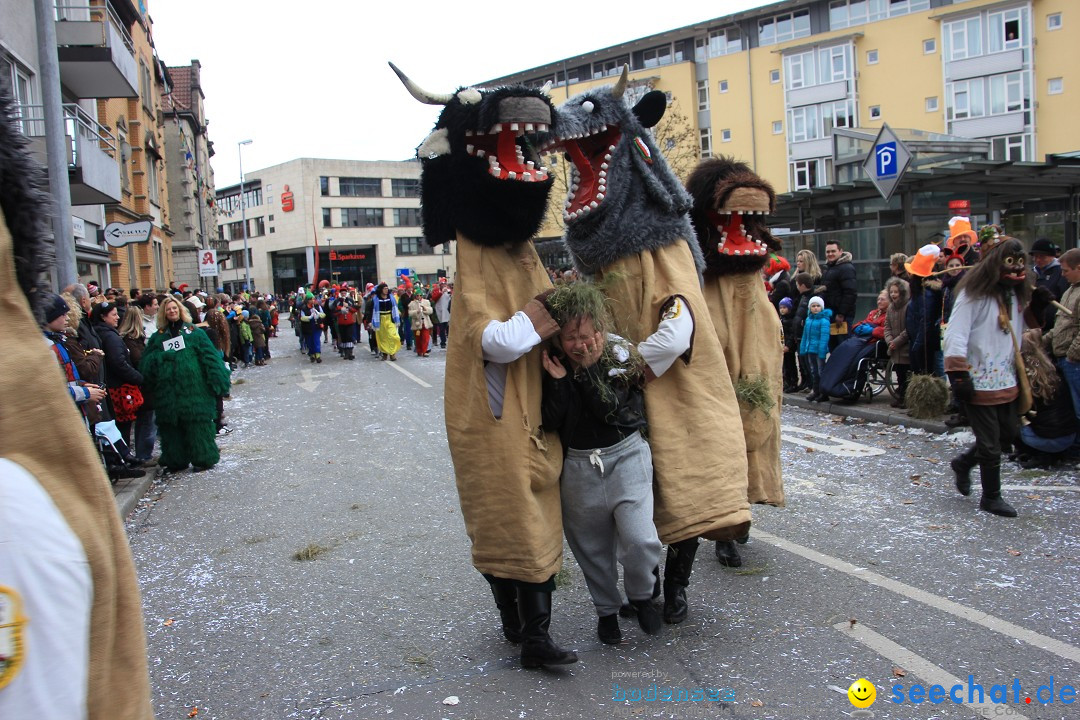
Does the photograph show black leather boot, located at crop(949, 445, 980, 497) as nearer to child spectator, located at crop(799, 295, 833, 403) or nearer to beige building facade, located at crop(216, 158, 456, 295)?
child spectator, located at crop(799, 295, 833, 403)

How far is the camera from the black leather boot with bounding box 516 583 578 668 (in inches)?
136

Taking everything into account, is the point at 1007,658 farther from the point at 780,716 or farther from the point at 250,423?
the point at 250,423

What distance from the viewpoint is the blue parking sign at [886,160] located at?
34.3 feet

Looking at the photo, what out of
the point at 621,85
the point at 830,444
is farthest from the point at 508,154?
the point at 830,444

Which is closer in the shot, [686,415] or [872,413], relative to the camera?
[686,415]

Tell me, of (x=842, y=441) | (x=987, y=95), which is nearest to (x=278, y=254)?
(x=987, y=95)

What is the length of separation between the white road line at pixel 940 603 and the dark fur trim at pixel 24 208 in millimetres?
4004

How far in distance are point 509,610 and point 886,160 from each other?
9.10m

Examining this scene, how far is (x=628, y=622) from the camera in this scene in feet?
13.2

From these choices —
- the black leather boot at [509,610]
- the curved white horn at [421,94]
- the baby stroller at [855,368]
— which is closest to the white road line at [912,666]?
the black leather boot at [509,610]

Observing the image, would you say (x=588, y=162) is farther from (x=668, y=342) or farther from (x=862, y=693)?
(x=862, y=693)

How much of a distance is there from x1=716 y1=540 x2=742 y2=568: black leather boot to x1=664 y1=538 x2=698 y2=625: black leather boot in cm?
86

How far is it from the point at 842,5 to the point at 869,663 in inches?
1906

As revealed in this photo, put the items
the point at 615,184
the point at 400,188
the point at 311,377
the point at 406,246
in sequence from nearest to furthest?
the point at 615,184 → the point at 311,377 → the point at 406,246 → the point at 400,188
